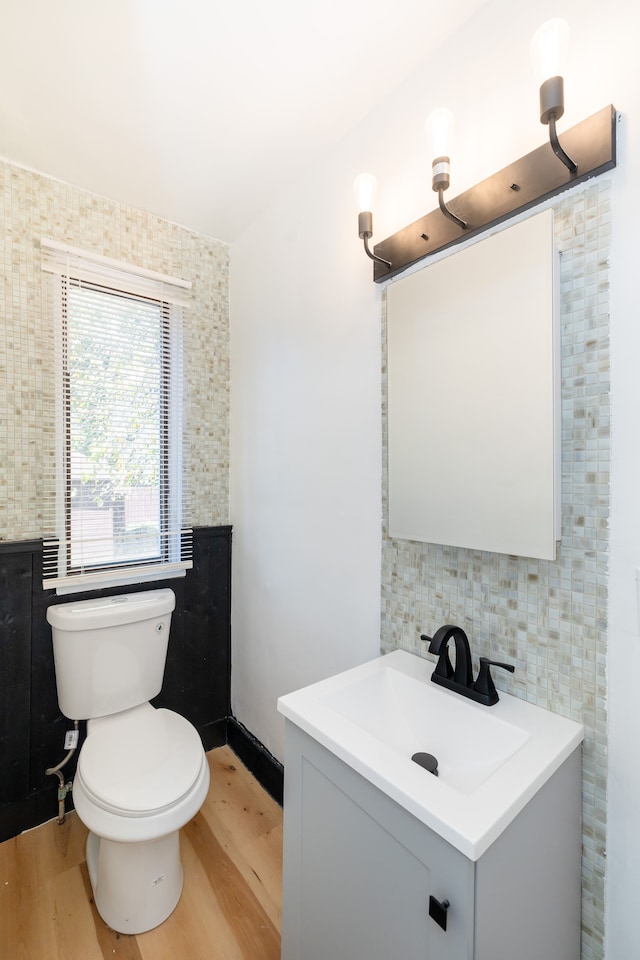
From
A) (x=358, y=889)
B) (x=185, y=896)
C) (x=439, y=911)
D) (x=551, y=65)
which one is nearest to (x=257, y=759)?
(x=185, y=896)

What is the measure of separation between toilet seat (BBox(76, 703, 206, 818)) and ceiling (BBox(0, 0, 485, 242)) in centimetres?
207

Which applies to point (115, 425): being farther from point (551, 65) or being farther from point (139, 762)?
point (551, 65)

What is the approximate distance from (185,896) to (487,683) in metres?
1.28

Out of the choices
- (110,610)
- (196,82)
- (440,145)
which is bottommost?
(110,610)

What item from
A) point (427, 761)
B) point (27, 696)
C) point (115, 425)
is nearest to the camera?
point (427, 761)

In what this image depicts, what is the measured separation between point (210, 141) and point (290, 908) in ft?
7.43

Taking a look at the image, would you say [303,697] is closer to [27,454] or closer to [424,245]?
[424,245]

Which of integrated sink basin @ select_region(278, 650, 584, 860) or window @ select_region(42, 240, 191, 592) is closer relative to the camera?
integrated sink basin @ select_region(278, 650, 584, 860)

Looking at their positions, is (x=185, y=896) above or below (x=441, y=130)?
below

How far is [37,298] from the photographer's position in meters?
1.66

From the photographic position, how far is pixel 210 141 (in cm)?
151

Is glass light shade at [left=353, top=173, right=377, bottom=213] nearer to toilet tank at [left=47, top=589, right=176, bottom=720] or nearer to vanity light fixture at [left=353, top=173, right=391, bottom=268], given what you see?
vanity light fixture at [left=353, top=173, right=391, bottom=268]

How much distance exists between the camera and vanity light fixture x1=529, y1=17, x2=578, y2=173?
0.81 m

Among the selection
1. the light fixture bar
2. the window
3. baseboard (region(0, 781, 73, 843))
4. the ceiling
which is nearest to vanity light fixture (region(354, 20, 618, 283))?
the light fixture bar
